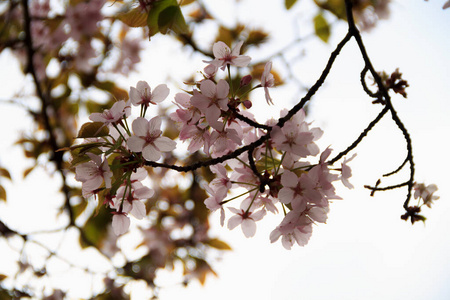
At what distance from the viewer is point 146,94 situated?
758 millimetres

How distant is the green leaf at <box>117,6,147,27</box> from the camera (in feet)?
2.50

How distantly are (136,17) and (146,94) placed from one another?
166 mm

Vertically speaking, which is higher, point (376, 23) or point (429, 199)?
point (376, 23)

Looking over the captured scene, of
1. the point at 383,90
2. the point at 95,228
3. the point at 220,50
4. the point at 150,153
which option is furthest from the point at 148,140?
the point at 95,228

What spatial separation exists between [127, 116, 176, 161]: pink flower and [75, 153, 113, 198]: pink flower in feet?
0.20

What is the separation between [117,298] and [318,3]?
6.16 feet

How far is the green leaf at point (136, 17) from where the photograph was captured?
30.0 inches

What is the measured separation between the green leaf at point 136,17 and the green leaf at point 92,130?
0.23 metres

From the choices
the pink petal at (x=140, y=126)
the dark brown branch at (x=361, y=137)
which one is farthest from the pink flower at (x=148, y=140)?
the dark brown branch at (x=361, y=137)

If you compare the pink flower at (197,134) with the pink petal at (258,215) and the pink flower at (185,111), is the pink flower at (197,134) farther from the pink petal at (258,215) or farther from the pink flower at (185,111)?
the pink petal at (258,215)

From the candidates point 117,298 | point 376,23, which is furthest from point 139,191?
point 117,298

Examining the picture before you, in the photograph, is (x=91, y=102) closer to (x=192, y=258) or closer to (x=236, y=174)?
(x=192, y=258)

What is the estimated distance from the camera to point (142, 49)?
233 cm

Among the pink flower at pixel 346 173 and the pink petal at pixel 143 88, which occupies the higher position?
the pink petal at pixel 143 88
